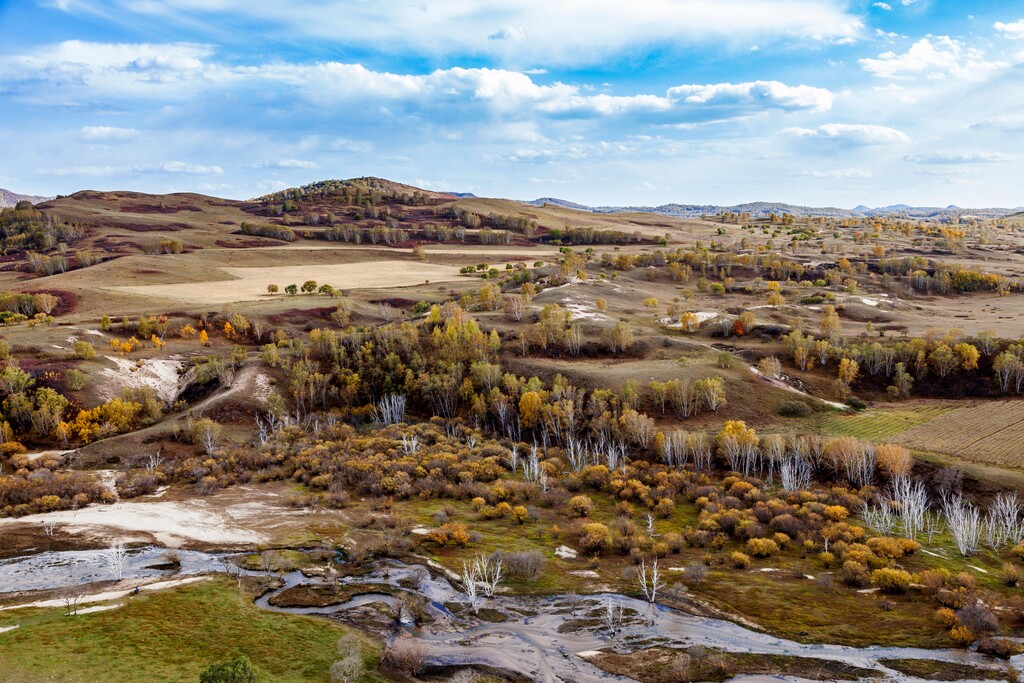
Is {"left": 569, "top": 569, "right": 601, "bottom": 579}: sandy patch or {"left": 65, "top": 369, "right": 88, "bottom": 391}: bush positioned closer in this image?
{"left": 569, "top": 569, "right": 601, "bottom": 579}: sandy patch

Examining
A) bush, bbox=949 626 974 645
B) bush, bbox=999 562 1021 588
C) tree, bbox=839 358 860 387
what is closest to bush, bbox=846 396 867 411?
tree, bbox=839 358 860 387

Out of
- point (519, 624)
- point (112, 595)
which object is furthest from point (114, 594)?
point (519, 624)

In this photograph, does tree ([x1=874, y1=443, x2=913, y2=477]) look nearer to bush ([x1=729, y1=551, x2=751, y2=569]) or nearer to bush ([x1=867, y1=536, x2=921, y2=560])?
bush ([x1=867, y1=536, x2=921, y2=560])

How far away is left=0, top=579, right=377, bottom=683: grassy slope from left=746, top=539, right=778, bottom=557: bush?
33.4 metres

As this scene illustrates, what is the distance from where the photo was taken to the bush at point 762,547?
50.6 meters

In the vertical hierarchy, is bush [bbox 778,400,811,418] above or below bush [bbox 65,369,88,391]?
below

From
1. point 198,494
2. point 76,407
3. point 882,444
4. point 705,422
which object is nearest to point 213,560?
point 198,494

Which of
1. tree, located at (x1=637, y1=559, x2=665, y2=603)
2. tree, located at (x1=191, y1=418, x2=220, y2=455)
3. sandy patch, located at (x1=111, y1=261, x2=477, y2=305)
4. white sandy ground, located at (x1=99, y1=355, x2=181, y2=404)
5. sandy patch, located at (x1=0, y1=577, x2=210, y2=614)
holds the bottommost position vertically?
tree, located at (x1=637, y1=559, x2=665, y2=603)

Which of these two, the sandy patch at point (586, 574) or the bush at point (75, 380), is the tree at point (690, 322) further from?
the bush at point (75, 380)

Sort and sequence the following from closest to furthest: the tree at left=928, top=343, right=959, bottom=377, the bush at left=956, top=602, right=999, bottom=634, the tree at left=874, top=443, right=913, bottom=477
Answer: the bush at left=956, top=602, right=999, bottom=634
the tree at left=874, top=443, right=913, bottom=477
the tree at left=928, top=343, right=959, bottom=377

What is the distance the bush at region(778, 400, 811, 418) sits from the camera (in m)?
82.1

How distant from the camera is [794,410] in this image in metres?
82.6

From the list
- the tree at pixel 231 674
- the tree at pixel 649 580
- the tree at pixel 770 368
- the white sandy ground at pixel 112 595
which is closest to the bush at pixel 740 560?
the tree at pixel 649 580

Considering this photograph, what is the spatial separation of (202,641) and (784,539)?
47.5 meters
